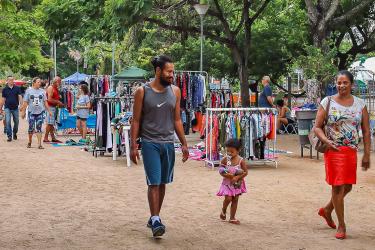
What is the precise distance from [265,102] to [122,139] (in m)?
5.80

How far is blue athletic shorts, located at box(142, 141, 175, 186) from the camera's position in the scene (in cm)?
706

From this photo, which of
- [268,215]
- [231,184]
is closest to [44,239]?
[231,184]

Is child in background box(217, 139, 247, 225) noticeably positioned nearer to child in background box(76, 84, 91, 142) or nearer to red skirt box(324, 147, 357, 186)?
red skirt box(324, 147, 357, 186)

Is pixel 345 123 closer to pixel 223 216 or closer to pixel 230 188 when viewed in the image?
pixel 230 188

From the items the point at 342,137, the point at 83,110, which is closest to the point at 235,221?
the point at 342,137

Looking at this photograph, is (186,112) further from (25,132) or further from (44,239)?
(44,239)

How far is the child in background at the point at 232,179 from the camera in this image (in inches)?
313

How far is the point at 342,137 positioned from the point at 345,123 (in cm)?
15

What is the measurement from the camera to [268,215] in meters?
8.45

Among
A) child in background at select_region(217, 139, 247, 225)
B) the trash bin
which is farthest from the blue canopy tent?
child in background at select_region(217, 139, 247, 225)

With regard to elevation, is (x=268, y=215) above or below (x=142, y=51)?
below

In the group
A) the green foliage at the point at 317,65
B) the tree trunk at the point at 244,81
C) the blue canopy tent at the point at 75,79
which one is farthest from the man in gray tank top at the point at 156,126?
the blue canopy tent at the point at 75,79

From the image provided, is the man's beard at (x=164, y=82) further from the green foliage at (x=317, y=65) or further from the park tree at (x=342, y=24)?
the park tree at (x=342, y=24)

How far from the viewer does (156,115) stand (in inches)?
280
